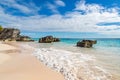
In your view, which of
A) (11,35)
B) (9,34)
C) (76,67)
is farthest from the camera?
(9,34)

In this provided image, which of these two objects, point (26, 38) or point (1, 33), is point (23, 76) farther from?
point (1, 33)

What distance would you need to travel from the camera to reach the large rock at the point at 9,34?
68.8 metres

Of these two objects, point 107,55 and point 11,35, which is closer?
point 107,55

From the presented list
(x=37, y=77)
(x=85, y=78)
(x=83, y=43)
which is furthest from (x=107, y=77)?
(x=83, y=43)

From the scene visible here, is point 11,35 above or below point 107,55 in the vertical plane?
above

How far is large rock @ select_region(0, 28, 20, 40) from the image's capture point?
68750 millimetres

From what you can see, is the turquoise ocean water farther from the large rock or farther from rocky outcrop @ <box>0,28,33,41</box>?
the large rock

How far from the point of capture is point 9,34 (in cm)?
6969

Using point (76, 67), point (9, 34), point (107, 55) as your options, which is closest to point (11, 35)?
point (9, 34)

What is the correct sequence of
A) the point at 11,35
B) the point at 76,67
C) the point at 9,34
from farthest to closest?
the point at 9,34
the point at 11,35
the point at 76,67

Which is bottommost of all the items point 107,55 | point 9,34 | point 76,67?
point 107,55

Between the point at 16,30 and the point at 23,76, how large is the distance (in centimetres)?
6681

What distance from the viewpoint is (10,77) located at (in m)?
7.57

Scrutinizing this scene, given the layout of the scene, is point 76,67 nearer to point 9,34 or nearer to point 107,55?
point 107,55
